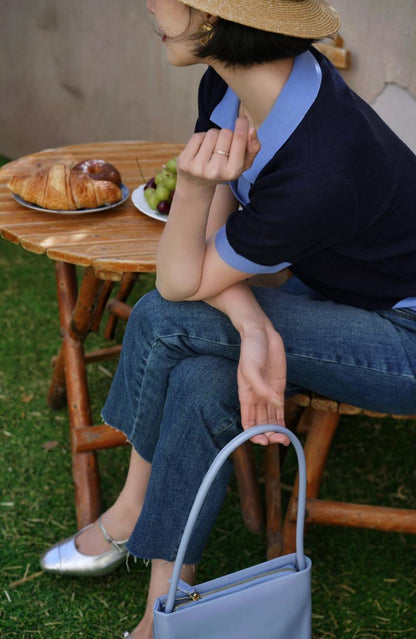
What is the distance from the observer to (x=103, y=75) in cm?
473

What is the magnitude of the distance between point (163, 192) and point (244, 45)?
0.65 metres

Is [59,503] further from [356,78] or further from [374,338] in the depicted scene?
[356,78]

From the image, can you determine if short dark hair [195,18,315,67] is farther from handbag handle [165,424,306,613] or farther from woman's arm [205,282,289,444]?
handbag handle [165,424,306,613]

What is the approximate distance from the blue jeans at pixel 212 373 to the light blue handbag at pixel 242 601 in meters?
0.32

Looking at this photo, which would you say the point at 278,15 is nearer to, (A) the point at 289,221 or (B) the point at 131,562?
(A) the point at 289,221

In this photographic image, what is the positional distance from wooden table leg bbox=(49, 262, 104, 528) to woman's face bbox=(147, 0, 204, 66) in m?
0.74

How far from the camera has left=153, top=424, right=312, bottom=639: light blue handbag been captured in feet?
4.60

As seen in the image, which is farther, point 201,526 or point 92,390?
point 92,390

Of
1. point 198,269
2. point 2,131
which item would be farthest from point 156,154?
point 2,131

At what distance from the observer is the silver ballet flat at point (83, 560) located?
2.14 m

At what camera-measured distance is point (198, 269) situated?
1.71 m

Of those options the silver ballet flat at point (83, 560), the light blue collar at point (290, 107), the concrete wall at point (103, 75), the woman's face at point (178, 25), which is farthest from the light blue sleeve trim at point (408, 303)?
the concrete wall at point (103, 75)

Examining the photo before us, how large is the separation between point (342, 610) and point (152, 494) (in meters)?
0.72

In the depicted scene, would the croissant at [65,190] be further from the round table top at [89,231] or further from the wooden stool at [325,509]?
the wooden stool at [325,509]
